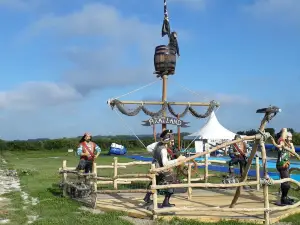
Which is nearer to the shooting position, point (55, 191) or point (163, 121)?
point (55, 191)

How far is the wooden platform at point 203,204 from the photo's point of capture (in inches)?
345

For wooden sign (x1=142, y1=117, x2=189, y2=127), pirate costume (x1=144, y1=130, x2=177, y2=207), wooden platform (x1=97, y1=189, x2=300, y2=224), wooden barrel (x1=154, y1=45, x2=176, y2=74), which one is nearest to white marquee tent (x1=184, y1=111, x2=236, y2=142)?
wooden barrel (x1=154, y1=45, x2=176, y2=74)

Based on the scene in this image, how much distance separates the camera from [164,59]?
50.2 ft

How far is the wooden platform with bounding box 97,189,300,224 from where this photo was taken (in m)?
8.76

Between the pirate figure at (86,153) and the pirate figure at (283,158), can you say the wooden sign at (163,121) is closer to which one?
the pirate figure at (86,153)

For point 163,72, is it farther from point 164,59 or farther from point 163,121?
point 163,121

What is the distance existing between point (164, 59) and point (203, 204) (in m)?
6.55

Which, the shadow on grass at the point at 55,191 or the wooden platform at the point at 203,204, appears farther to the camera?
the shadow on grass at the point at 55,191

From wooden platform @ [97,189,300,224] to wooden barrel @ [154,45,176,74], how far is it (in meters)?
4.81

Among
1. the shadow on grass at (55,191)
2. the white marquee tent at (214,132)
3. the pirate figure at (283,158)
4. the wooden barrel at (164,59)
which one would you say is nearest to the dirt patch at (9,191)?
the shadow on grass at (55,191)

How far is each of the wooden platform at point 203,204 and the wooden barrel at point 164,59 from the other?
189 inches

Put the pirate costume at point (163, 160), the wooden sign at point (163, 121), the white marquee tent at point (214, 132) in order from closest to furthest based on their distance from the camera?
the pirate costume at point (163, 160) → the wooden sign at point (163, 121) → the white marquee tent at point (214, 132)

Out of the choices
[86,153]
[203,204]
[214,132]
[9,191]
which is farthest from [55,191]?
[214,132]

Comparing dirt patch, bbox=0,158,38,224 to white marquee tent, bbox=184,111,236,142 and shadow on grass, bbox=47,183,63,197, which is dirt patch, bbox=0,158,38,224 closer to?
shadow on grass, bbox=47,183,63,197
